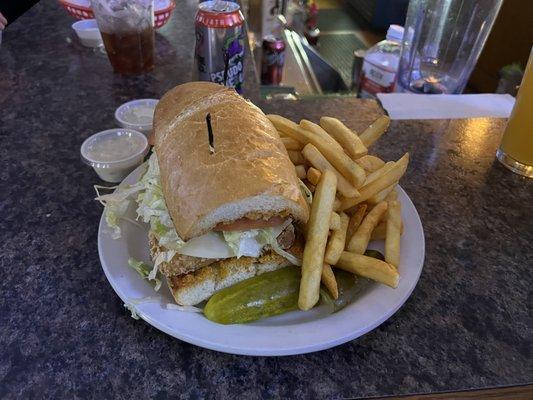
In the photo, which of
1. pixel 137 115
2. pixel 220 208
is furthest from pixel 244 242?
pixel 137 115

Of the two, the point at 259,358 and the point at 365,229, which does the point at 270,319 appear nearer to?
the point at 259,358

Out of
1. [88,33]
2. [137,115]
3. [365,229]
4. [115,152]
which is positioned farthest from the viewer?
[88,33]

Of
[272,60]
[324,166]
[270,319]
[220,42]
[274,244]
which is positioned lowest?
[272,60]

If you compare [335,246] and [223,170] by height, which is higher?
[223,170]

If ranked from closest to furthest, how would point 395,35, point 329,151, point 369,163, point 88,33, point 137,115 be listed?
point 329,151, point 369,163, point 137,115, point 88,33, point 395,35

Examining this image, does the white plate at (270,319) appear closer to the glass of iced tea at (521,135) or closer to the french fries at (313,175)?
the french fries at (313,175)

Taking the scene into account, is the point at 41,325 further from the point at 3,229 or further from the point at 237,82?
the point at 237,82

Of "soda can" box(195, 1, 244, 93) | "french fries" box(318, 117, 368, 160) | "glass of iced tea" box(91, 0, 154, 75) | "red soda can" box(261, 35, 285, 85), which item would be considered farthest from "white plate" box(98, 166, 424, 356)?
"red soda can" box(261, 35, 285, 85)

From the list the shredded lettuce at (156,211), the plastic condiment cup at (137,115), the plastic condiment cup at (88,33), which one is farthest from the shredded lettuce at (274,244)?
the plastic condiment cup at (88,33)
